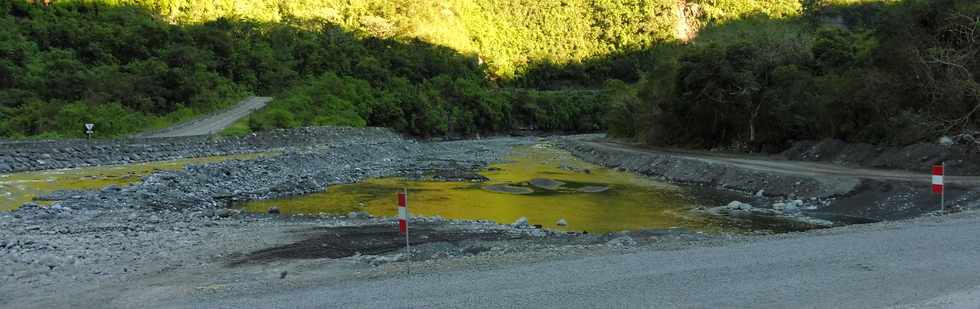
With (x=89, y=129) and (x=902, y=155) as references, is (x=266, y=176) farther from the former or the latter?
(x=902, y=155)

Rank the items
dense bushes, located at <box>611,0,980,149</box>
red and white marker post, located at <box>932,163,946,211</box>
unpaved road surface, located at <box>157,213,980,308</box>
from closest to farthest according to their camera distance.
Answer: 1. unpaved road surface, located at <box>157,213,980,308</box>
2. red and white marker post, located at <box>932,163,946,211</box>
3. dense bushes, located at <box>611,0,980,149</box>

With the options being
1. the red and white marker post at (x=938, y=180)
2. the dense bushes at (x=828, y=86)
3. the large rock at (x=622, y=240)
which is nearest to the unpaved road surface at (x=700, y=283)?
the large rock at (x=622, y=240)

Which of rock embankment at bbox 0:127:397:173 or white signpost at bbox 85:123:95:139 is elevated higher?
white signpost at bbox 85:123:95:139

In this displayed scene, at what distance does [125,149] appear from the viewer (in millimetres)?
34375

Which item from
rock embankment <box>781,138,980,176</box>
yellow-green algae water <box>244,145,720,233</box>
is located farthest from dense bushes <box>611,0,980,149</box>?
yellow-green algae water <box>244,145,720,233</box>

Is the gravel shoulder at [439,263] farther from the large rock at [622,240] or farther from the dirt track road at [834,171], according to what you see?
the dirt track road at [834,171]

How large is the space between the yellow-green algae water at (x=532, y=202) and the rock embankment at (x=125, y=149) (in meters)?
12.5

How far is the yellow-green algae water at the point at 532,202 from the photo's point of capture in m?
19.6

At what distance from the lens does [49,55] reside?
50781mm

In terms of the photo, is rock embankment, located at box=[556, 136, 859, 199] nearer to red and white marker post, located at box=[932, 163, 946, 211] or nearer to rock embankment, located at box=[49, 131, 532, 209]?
red and white marker post, located at box=[932, 163, 946, 211]

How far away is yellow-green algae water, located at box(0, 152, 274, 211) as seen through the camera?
2098 centimetres

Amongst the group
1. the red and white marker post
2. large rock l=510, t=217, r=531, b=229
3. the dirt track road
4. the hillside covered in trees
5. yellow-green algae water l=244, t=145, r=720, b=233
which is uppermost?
the hillside covered in trees

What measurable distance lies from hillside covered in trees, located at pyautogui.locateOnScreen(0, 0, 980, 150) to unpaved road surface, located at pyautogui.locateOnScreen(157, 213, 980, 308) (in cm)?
→ 1831

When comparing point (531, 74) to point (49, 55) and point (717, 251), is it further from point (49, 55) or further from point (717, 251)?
point (717, 251)
